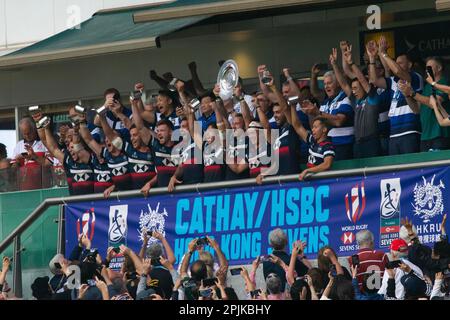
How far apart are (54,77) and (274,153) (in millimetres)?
7065

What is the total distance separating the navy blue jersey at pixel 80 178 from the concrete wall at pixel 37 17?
4.11m

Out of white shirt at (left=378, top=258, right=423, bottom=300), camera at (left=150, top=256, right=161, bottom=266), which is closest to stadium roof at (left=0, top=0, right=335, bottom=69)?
camera at (left=150, top=256, right=161, bottom=266)

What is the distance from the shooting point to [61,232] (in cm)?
1789

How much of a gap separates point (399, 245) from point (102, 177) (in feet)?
15.9

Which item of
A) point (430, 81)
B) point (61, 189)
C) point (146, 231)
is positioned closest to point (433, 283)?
point (430, 81)

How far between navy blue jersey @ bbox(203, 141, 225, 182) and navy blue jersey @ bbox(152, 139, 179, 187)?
488mm

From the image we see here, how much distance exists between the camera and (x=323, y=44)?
19.9 meters

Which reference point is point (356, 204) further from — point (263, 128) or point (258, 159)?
point (263, 128)

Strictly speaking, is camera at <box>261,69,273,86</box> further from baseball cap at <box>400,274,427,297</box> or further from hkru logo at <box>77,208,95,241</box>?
baseball cap at <box>400,274,427,297</box>

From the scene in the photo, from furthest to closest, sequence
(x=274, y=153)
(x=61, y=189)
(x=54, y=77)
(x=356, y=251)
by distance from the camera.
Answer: (x=54, y=77)
(x=61, y=189)
(x=274, y=153)
(x=356, y=251)

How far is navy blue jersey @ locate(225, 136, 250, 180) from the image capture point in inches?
651

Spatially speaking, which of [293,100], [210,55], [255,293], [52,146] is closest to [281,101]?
[293,100]
